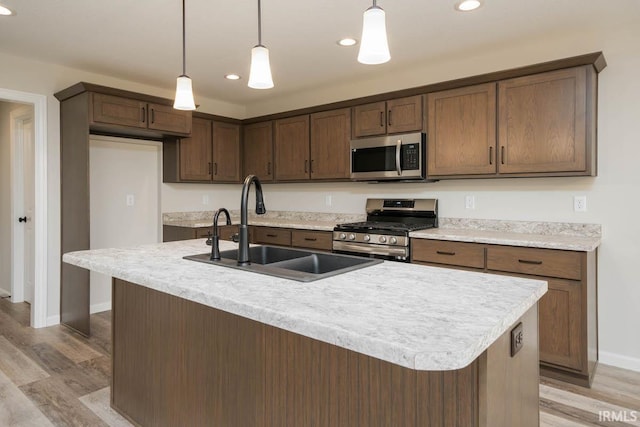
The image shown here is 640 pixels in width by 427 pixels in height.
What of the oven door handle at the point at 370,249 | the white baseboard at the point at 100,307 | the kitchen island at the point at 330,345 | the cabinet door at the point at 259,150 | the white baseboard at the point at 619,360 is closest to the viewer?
the kitchen island at the point at 330,345

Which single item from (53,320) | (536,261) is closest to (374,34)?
(536,261)

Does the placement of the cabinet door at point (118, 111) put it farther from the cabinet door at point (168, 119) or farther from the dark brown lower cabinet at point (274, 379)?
the dark brown lower cabinet at point (274, 379)

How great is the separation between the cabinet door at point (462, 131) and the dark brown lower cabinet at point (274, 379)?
6.32 ft

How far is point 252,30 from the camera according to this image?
2.92 meters

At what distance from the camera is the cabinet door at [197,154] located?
436 cm

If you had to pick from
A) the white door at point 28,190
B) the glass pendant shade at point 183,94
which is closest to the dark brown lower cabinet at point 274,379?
the glass pendant shade at point 183,94

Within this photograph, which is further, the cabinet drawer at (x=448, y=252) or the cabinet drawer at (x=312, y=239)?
the cabinet drawer at (x=312, y=239)

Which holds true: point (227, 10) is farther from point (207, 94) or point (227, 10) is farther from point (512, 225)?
point (512, 225)

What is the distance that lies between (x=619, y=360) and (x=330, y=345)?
8.73 feet

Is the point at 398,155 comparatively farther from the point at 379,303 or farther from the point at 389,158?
the point at 379,303

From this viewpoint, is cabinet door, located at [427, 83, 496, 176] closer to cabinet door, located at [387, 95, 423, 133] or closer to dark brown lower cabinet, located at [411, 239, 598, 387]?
cabinet door, located at [387, 95, 423, 133]

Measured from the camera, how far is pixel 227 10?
2605 mm

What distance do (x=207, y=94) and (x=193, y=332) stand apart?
3635mm

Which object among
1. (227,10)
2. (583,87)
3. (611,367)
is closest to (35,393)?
(227,10)
